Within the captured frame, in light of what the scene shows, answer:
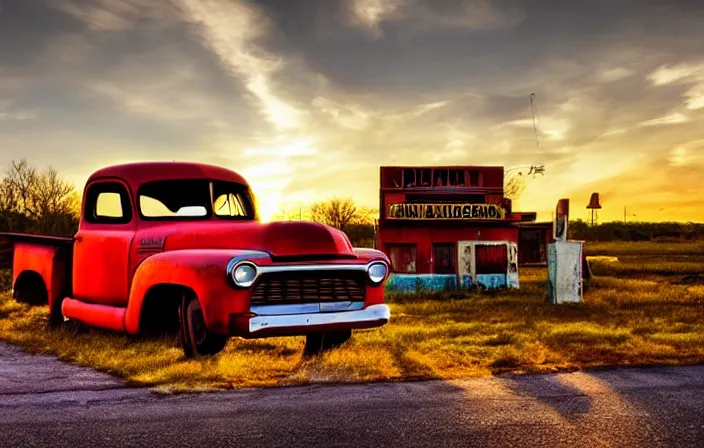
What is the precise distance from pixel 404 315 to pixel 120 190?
726 cm

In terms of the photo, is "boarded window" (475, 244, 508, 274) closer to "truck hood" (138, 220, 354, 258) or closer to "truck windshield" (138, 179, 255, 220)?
"truck windshield" (138, 179, 255, 220)

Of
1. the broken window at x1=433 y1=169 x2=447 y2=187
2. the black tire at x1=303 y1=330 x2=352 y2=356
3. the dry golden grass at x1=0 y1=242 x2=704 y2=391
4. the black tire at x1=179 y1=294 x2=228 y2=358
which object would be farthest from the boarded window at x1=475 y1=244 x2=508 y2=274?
the black tire at x1=179 y1=294 x2=228 y2=358

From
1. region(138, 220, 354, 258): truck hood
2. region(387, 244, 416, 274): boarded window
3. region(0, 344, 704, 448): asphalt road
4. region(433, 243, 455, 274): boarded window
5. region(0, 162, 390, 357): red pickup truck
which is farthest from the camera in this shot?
region(433, 243, 455, 274): boarded window

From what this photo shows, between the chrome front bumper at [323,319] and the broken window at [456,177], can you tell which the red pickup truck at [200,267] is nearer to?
the chrome front bumper at [323,319]

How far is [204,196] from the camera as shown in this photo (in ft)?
25.2

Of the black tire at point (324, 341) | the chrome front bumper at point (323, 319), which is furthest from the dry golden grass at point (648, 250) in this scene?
the chrome front bumper at point (323, 319)

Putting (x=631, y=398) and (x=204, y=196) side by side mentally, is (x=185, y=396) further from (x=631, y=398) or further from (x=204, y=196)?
(x=631, y=398)

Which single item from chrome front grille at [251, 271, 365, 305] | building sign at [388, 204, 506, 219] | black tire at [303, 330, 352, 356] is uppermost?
building sign at [388, 204, 506, 219]

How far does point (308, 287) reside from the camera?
630 cm

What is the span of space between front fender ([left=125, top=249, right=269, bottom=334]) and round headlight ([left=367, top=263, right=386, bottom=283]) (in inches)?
42.4

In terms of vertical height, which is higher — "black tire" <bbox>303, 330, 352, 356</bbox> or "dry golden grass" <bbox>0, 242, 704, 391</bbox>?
"black tire" <bbox>303, 330, 352, 356</bbox>

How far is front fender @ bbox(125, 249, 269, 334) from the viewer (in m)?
6.04

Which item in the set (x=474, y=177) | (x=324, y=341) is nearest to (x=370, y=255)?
(x=324, y=341)

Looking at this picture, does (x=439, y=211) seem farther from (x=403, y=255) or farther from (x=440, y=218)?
(x=403, y=255)
